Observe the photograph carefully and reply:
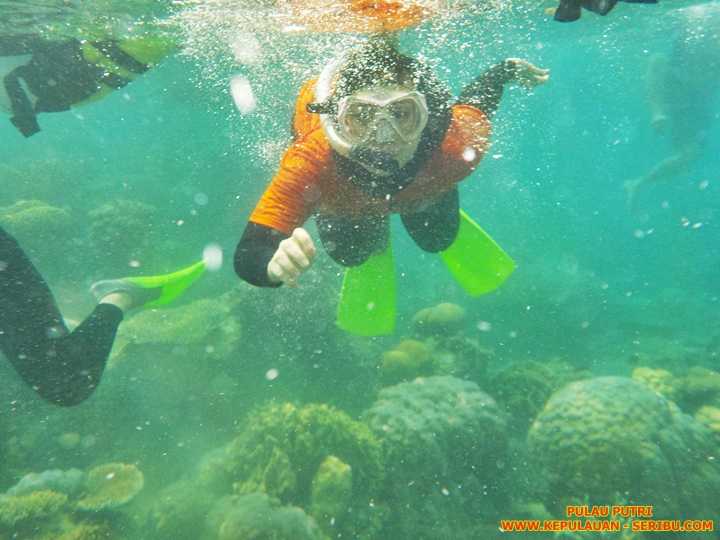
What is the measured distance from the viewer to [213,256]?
14.6 m

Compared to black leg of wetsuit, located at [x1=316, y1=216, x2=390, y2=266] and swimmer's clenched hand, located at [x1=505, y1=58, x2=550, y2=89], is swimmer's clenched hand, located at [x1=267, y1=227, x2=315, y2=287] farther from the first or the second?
swimmer's clenched hand, located at [x1=505, y1=58, x2=550, y2=89]

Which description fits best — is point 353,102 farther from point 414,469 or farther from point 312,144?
point 414,469

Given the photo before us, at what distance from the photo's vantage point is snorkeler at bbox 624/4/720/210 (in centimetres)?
1698

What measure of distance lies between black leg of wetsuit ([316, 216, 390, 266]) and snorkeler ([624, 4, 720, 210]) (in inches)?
773

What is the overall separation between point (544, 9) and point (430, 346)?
1163 cm

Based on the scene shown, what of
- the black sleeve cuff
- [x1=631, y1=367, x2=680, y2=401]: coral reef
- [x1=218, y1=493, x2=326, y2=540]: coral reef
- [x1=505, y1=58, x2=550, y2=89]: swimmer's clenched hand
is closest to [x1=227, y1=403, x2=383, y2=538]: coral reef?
[x1=218, y1=493, x2=326, y2=540]: coral reef

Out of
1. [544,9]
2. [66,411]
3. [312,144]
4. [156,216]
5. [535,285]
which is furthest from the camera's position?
[535,285]

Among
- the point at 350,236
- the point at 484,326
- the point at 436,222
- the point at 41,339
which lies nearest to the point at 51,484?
the point at 41,339

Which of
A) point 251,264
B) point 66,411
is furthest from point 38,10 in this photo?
point 251,264

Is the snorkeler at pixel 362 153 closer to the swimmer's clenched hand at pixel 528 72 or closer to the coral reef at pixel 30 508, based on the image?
the swimmer's clenched hand at pixel 528 72

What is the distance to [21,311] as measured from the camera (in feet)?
10.9

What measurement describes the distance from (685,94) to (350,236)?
2041 centimetres

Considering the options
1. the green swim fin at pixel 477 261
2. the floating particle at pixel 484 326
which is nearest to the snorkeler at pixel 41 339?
the green swim fin at pixel 477 261

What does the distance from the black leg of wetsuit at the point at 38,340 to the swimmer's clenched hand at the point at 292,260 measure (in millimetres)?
2376
